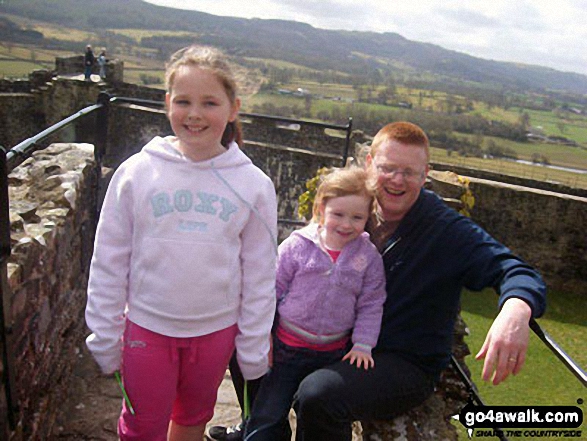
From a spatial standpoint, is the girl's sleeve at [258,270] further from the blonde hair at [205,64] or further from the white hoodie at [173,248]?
the blonde hair at [205,64]

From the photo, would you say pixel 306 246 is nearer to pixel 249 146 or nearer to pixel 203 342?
pixel 203 342

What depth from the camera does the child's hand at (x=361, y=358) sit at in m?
2.23

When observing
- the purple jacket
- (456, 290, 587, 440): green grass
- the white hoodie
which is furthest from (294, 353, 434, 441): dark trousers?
(456, 290, 587, 440): green grass

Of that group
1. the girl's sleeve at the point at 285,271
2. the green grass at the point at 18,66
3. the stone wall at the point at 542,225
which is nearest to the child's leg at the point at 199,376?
the girl's sleeve at the point at 285,271

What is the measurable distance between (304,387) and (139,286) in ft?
2.49

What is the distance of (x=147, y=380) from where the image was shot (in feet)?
6.51

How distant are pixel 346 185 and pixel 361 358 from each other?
76cm

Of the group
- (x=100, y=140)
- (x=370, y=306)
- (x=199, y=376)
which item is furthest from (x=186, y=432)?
(x=100, y=140)

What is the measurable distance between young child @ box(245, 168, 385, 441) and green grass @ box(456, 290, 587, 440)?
312cm

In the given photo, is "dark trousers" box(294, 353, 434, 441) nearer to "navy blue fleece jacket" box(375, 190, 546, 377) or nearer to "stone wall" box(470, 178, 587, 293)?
"navy blue fleece jacket" box(375, 190, 546, 377)

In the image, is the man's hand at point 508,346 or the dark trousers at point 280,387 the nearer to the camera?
the man's hand at point 508,346

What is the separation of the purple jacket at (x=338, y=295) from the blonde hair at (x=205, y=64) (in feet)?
2.73

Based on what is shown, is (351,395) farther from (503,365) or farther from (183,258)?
(183,258)

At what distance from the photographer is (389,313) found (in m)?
2.40
